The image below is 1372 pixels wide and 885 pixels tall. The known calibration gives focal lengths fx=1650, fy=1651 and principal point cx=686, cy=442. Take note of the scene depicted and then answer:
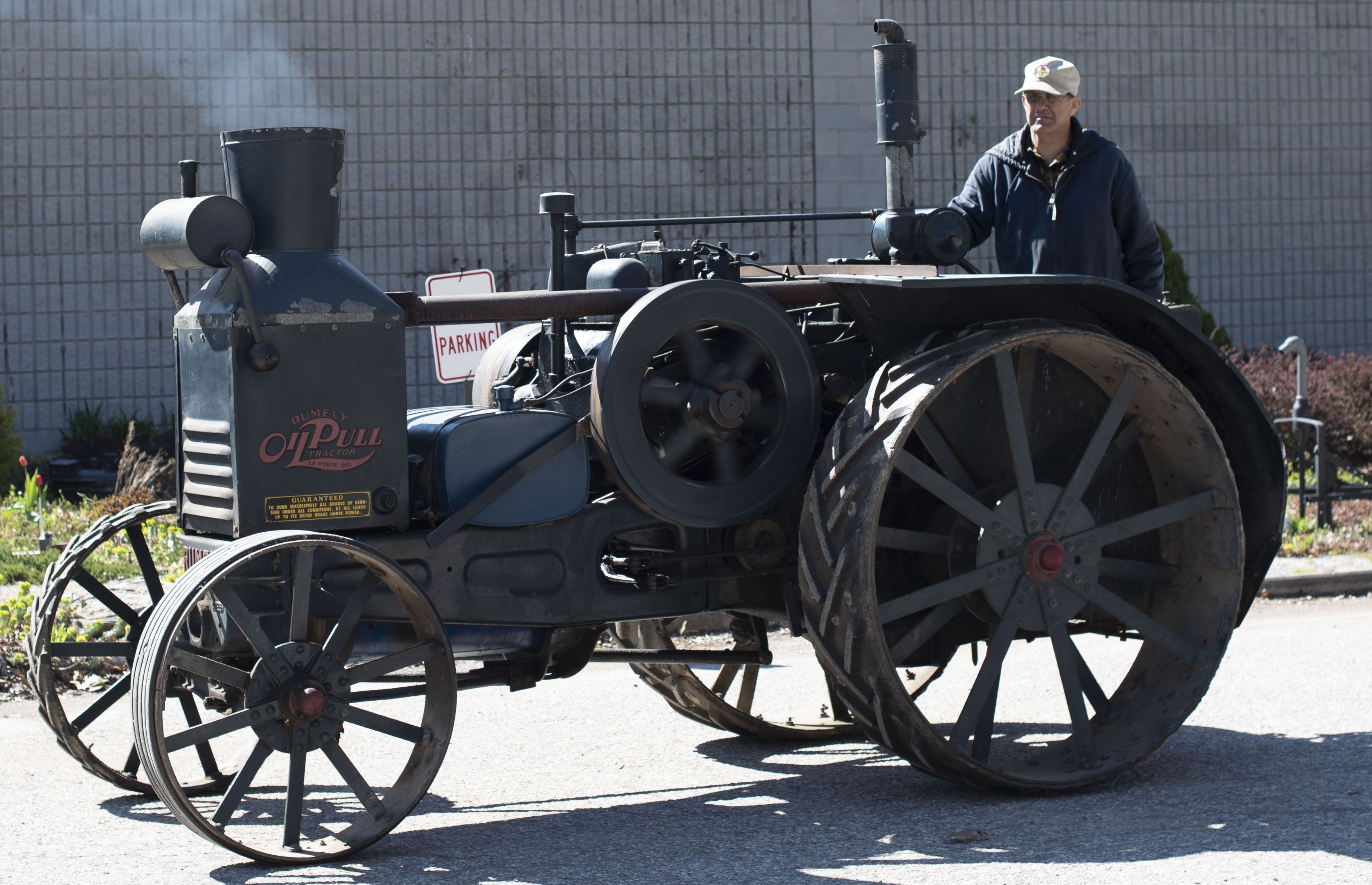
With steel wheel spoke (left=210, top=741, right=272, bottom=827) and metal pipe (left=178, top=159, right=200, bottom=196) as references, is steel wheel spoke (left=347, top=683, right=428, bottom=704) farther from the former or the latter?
metal pipe (left=178, top=159, right=200, bottom=196)

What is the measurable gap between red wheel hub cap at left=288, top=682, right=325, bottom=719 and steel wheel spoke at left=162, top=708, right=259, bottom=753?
100 millimetres

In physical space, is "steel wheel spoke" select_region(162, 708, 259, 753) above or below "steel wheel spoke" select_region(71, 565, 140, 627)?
below

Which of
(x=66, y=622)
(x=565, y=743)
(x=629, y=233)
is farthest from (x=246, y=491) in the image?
(x=629, y=233)

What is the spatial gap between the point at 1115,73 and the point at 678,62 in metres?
3.51

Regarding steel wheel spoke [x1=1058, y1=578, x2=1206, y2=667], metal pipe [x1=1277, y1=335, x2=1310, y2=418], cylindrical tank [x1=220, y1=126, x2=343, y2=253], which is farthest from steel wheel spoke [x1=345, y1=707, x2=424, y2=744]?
metal pipe [x1=1277, y1=335, x2=1310, y2=418]

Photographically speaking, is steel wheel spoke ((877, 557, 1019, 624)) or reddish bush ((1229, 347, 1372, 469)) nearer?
steel wheel spoke ((877, 557, 1019, 624))

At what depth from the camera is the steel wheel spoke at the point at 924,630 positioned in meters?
4.55

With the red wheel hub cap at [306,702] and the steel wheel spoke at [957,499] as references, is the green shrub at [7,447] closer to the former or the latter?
the red wheel hub cap at [306,702]

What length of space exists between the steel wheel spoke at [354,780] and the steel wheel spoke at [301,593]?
27 centimetres

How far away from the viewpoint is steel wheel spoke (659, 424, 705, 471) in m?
4.44

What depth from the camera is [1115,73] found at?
41.6 feet

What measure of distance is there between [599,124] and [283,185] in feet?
24.7

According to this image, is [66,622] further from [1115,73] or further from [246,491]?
[1115,73]

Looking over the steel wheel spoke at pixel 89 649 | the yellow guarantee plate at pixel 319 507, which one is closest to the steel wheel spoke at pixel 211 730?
the yellow guarantee plate at pixel 319 507
